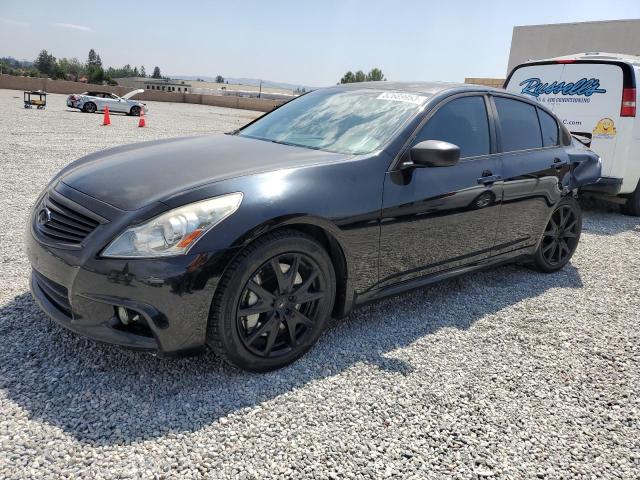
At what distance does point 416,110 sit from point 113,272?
213 cm

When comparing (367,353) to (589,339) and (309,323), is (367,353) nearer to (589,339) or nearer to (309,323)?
(309,323)

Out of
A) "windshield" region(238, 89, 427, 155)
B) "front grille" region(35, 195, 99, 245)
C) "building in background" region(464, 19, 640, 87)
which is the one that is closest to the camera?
"front grille" region(35, 195, 99, 245)

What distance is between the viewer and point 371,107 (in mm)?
3578

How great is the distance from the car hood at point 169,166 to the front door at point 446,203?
517mm

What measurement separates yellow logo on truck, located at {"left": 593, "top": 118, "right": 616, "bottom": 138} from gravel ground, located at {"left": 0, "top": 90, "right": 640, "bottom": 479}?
4.06 m

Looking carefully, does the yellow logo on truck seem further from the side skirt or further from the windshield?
the windshield

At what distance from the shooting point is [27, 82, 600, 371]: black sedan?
7.88 ft

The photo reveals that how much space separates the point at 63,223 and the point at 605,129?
272 inches

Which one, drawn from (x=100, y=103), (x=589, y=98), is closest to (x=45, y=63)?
(x=100, y=103)

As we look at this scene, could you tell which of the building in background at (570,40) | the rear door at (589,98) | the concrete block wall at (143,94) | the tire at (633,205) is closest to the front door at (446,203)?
the rear door at (589,98)

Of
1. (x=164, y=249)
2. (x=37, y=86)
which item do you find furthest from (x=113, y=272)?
(x=37, y=86)

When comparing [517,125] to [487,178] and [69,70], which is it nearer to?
[487,178]

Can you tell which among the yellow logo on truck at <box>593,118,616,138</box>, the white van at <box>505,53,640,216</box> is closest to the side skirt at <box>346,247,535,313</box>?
the white van at <box>505,53,640,216</box>

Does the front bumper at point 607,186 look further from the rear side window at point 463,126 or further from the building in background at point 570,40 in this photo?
the building in background at point 570,40
